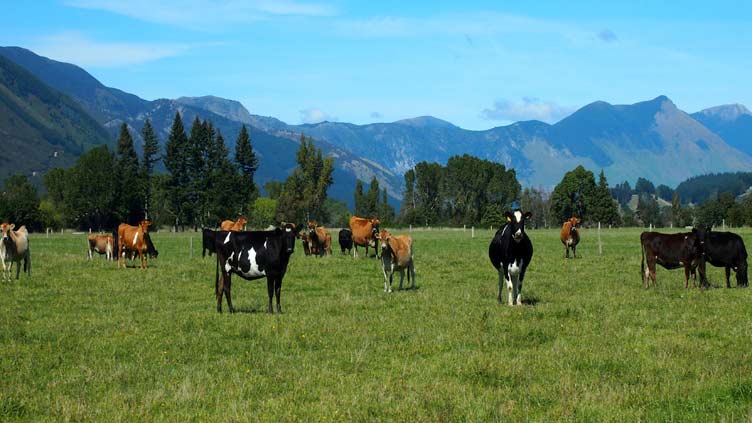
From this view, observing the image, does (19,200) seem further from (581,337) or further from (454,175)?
(581,337)

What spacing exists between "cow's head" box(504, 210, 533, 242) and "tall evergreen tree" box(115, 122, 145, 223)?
10473 centimetres

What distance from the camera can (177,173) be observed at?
12269cm

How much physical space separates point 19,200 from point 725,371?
127m

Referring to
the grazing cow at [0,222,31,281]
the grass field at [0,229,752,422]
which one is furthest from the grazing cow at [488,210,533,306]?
the grazing cow at [0,222,31,281]

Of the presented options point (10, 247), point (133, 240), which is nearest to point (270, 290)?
point (10, 247)

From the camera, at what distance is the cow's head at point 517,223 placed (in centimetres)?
1938

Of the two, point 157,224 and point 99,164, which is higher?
point 99,164

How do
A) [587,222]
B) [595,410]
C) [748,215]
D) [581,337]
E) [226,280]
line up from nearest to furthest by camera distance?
[595,410], [581,337], [226,280], [748,215], [587,222]

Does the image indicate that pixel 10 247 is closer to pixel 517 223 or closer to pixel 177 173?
pixel 517 223

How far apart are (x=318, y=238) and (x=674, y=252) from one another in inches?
863

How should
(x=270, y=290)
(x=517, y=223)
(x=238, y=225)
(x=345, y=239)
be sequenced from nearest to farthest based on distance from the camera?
(x=270, y=290) < (x=517, y=223) < (x=238, y=225) < (x=345, y=239)

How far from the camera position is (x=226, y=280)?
62.6 feet

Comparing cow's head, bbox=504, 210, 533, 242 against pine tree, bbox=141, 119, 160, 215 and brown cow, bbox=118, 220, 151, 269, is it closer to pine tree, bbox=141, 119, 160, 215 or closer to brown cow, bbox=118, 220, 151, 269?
brown cow, bbox=118, 220, 151, 269

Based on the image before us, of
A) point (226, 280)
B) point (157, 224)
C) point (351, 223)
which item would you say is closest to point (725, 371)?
point (226, 280)
